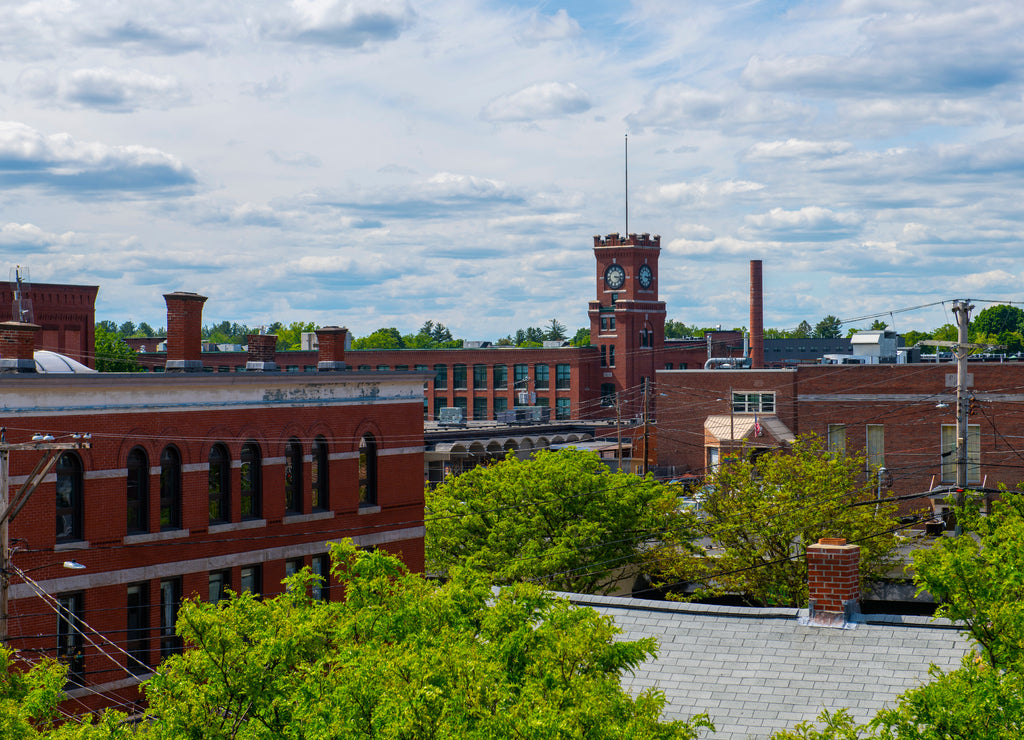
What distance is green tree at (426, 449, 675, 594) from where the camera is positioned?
43.8 m

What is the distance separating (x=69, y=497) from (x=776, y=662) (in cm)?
1800

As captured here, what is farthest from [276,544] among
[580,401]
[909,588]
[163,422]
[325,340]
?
[580,401]

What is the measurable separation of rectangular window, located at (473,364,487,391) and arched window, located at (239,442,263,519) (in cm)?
8652

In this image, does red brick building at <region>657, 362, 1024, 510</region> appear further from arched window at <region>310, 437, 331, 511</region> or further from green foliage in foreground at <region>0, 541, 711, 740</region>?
green foliage in foreground at <region>0, 541, 711, 740</region>

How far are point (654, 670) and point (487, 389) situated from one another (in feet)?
328

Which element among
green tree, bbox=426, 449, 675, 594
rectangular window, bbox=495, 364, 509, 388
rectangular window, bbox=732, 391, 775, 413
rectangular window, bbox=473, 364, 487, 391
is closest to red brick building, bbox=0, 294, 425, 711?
green tree, bbox=426, 449, 675, 594

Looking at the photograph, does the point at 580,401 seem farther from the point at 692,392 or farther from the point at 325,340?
the point at 325,340

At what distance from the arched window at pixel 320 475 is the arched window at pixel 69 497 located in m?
8.13

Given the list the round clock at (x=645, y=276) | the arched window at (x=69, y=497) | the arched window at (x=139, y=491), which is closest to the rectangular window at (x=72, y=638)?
the arched window at (x=69, y=497)

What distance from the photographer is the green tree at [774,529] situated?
38094 mm

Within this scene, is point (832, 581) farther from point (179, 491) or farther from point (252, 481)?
point (252, 481)

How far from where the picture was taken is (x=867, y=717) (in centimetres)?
1775

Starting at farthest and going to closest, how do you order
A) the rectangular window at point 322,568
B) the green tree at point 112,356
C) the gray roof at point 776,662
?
the green tree at point 112,356 → the rectangular window at point 322,568 → the gray roof at point 776,662

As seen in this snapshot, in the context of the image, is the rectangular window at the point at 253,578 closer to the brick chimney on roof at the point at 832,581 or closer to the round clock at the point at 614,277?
the brick chimney on roof at the point at 832,581
